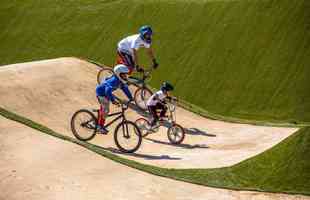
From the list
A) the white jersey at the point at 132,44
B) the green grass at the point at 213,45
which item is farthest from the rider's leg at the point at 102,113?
the green grass at the point at 213,45

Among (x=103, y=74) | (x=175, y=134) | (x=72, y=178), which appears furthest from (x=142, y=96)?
(x=72, y=178)

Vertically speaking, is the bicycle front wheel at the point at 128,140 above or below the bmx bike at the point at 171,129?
below

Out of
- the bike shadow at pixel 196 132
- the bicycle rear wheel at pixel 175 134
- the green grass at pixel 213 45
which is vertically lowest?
the bicycle rear wheel at pixel 175 134

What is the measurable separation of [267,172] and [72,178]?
5184 mm

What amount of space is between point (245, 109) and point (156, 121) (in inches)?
279

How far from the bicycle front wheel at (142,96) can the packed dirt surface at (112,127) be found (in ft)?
1.50

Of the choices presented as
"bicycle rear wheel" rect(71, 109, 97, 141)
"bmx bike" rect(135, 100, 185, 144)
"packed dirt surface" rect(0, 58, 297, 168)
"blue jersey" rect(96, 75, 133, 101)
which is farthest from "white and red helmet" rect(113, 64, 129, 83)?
"packed dirt surface" rect(0, 58, 297, 168)

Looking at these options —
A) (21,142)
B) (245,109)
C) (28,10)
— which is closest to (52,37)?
A: (28,10)

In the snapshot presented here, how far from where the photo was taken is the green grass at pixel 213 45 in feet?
79.8

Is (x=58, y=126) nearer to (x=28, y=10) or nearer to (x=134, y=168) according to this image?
(x=134, y=168)

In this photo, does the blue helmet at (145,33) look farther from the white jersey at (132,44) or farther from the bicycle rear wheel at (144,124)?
the bicycle rear wheel at (144,124)

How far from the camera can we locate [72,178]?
12.1 m

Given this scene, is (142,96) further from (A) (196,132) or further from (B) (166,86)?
(B) (166,86)

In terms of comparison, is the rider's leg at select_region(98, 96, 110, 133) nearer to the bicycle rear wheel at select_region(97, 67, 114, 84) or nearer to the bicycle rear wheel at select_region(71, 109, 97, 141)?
the bicycle rear wheel at select_region(71, 109, 97, 141)
